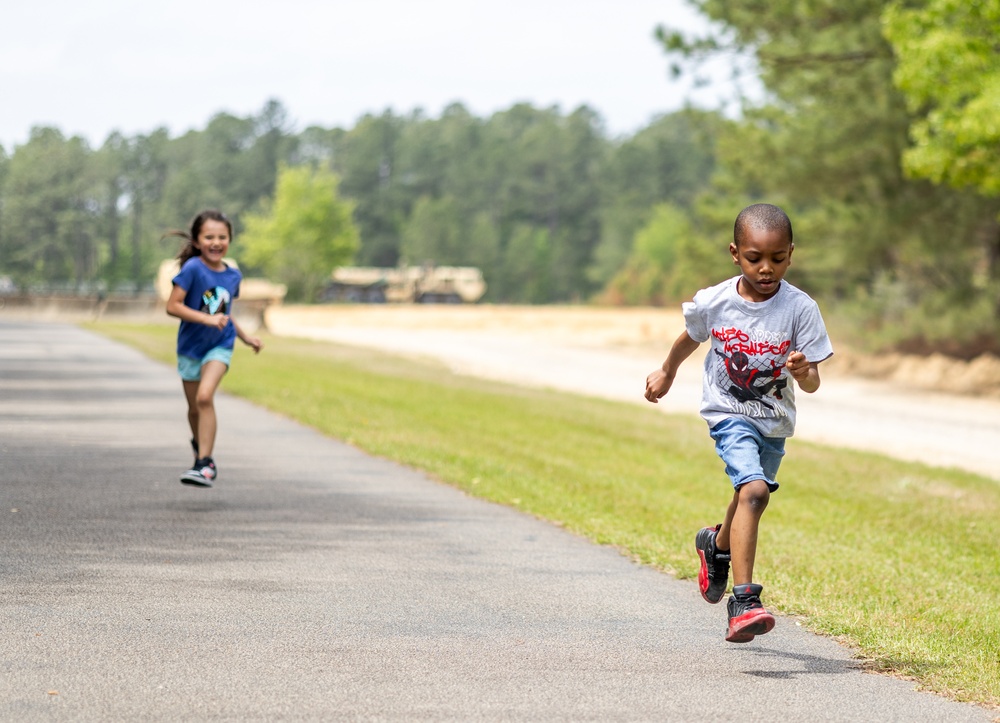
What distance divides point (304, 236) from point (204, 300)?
97.2 meters

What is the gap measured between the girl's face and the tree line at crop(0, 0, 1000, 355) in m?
13.6

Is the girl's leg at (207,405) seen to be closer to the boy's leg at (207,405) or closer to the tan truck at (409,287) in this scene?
the boy's leg at (207,405)

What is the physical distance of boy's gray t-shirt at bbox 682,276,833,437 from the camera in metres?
5.62

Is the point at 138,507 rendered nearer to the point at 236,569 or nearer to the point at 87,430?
the point at 236,569

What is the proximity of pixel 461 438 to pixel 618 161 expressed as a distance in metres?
125

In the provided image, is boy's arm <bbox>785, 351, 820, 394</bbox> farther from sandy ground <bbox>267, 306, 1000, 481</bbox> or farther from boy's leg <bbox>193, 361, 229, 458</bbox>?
sandy ground <bbox>267, 306, 1000, 481</bbox>

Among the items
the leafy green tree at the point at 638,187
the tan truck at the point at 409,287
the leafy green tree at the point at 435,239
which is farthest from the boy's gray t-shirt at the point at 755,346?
the leafy green tree at the point at 435,239

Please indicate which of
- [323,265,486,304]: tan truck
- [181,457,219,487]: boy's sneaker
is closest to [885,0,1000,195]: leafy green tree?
[181,457,219,487]: boy's sneaker

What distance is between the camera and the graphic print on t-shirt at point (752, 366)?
5625mm

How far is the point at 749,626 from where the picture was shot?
5410 mm

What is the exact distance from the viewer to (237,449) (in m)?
12.9

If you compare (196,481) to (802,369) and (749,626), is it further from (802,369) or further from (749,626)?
(802,369)

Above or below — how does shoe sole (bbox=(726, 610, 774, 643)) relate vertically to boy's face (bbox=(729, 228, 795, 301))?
below

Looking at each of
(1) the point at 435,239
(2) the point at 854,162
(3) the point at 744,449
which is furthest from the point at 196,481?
(1) the point at 435,239
